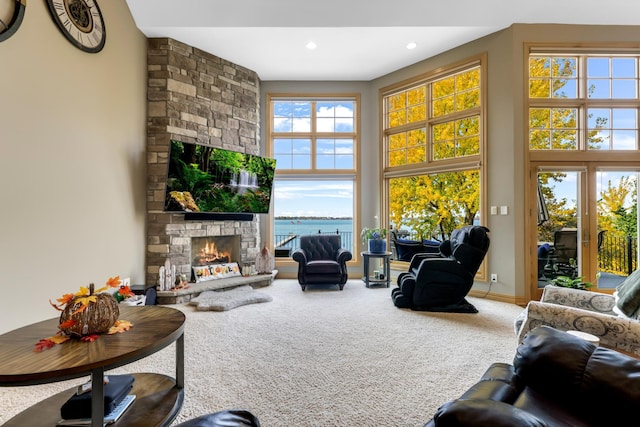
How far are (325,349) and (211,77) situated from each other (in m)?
4.48

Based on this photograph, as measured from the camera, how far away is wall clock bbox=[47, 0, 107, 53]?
3.05 meters

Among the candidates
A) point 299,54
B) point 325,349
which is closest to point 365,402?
point 325,349

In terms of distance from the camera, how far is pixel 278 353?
280cm

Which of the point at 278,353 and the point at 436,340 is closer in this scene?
the point at 278,353

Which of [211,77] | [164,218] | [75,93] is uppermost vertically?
[211,77]

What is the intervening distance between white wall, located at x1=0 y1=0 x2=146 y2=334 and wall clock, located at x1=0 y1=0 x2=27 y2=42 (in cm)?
5

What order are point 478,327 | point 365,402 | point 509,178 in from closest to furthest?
point 365,402, point 478,327, point 509,178

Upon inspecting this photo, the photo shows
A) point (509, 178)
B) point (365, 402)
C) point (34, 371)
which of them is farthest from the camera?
point (509, 178)

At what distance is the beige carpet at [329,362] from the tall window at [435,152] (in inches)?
67.9

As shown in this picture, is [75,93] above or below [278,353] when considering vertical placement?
above

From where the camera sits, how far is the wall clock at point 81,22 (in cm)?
305

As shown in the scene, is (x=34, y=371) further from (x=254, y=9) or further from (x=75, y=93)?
(x=254, y=9)

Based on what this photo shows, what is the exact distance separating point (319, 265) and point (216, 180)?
2105 mm

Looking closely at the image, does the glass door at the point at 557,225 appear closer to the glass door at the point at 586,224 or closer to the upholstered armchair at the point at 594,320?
the glass door at the point at 586,224
